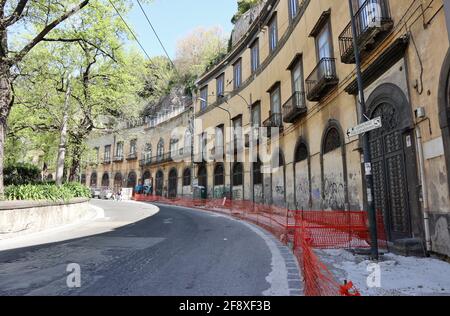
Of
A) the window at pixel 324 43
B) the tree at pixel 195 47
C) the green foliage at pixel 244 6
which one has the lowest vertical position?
the window at pixel 324 43

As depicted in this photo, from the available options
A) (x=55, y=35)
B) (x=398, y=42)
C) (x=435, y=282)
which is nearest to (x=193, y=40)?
(x=55, y=35)

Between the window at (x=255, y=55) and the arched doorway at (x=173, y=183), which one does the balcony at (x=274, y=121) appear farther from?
the arched doorway at (x=173, y=183)

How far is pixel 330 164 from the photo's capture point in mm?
14648

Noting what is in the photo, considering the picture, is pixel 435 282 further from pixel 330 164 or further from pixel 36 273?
pixel 330 164

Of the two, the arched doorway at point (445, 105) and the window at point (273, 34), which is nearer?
the arched doorway at point (445, 105)

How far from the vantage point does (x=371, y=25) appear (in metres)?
9.84

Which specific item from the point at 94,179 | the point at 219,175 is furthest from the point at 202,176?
the point at 94,179

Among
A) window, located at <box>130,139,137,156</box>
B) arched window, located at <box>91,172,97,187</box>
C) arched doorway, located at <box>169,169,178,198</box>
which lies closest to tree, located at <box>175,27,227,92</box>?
window, located at <box>130,139,137,156</box>

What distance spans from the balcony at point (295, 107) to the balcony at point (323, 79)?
5.75 ft

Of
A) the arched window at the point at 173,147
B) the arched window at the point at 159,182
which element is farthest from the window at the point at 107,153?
the arched window at the point at 173,147

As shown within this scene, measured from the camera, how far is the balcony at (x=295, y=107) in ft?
57.5

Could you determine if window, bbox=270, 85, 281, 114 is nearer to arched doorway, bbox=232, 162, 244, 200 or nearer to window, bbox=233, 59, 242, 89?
arched doorway, bbox=232, 162, 244, 200

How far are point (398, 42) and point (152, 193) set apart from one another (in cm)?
4063

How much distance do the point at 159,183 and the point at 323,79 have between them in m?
34.7
